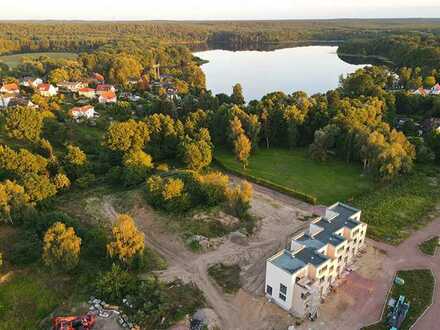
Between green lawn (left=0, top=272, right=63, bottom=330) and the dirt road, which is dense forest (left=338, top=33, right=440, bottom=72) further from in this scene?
green lawn (left=0, top=272, right=63, bottom=330)

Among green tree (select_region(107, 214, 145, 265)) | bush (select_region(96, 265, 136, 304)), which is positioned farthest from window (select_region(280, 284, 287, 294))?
green tree (select_region(107, 214, 145, 265))

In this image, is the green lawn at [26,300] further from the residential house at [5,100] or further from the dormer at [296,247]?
the residential house at [5,100]

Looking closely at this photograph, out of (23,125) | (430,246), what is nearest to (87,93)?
(23,125)

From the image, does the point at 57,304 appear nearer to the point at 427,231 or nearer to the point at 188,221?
the point at 188,221

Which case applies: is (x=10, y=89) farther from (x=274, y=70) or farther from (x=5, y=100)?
(x=274, y=70)

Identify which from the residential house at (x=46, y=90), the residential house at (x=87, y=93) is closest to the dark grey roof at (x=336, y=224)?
the residential house at (x=87, y=93)

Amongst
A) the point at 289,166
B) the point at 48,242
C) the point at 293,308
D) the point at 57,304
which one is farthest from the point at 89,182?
the point at 293,308
